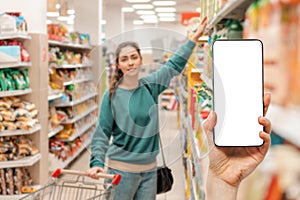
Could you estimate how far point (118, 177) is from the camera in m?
2.37

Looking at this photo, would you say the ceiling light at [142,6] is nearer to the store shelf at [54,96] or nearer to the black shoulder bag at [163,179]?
the store shelf at [54,96]

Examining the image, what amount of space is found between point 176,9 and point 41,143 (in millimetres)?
12093

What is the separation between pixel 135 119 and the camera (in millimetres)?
1908

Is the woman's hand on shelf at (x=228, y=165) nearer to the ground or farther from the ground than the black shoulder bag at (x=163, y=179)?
farther from the ground

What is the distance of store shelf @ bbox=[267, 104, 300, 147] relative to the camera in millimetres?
791

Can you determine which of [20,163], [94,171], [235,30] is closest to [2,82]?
[20,163]

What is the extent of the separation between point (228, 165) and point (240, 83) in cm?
25

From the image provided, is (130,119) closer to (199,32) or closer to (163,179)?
(199,32)

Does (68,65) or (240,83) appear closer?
(240,83)

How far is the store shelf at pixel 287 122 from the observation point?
79 cm

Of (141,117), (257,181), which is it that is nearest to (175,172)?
(141,117)

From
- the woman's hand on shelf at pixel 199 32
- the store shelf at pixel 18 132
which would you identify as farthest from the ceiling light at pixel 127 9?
the woman's hand on shelf at pixel 199 32

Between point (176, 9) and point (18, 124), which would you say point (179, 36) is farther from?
point (176, 9)

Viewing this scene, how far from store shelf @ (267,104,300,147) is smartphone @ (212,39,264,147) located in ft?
0.19
